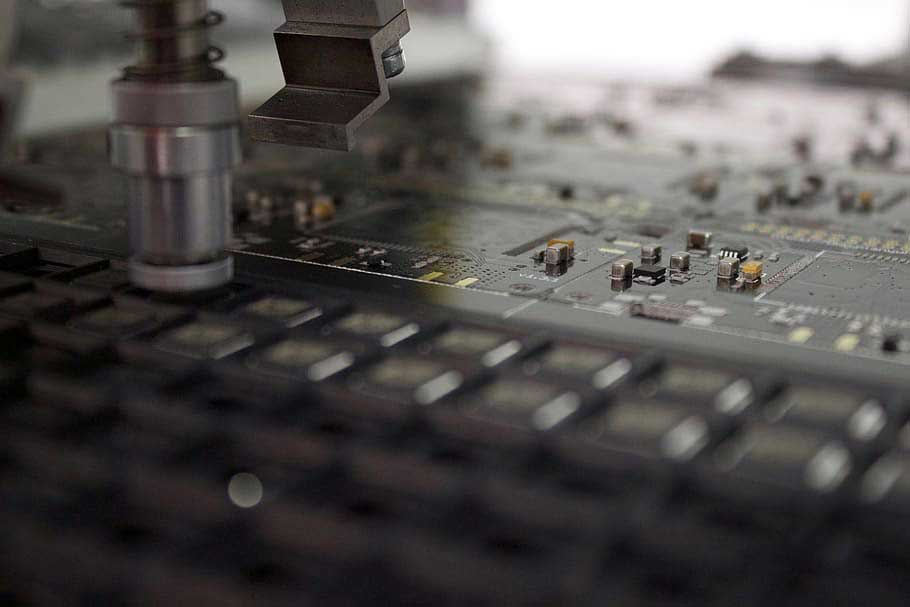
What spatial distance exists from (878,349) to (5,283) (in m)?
1.20

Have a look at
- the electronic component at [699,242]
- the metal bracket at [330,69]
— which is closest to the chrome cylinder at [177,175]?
the metal bracket at [330,69]

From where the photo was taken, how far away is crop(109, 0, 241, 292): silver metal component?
1.46m

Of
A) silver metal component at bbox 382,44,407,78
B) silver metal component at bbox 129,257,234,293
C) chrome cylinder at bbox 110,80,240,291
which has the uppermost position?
silver metal component at bbox 382,44,407,78

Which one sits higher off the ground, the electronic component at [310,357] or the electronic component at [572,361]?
the electronic component at [310,357]

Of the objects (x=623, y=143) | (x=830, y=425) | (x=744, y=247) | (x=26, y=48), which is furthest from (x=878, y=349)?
(x=26, y=48)

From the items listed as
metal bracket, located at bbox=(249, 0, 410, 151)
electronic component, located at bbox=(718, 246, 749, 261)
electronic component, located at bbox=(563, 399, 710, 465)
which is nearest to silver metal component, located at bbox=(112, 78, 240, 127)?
metal bracket, located at bbox=(249, 0, 410, 151)

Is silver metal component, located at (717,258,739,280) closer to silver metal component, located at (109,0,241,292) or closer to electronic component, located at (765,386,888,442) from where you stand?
electronic component, located at (765,386,888,442)

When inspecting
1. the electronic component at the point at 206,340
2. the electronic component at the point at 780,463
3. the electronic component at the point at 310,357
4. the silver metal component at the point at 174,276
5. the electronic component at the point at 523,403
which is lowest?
the electronic component at the point at 780,463

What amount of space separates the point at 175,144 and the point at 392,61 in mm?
343

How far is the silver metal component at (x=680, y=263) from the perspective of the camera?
74.6 inches

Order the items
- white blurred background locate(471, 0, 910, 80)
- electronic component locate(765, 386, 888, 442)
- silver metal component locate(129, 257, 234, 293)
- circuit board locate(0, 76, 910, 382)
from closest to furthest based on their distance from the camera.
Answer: electronic component locate(765, 386, 888, 442)
silver metal component locate(129, 257, 234, 293)
circuit board locate(0, 76, 910, 382)
white blurred background locate(471, 0, 910, 80)

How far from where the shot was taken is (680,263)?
1897 mm

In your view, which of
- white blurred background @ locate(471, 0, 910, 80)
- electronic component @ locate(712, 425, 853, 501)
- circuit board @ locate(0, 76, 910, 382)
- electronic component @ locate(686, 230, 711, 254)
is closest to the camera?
electronic component @ locate(712, 425, 853, 501)

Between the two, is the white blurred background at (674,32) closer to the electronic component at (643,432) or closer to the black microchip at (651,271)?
the black microchip at (651,271)
